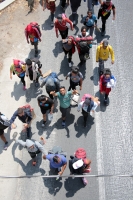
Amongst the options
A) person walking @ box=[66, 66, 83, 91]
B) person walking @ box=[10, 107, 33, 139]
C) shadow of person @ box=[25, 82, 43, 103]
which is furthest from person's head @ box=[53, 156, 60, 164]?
shadow of person @ box=[25, 82, 43, 103]

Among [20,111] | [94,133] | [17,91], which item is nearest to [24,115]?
[20,111]

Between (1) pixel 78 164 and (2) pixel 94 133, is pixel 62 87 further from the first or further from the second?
(1) pixel 78 164

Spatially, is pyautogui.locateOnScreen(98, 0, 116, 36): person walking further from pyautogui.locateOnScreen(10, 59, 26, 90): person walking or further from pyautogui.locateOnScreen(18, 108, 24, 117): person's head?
pyautogui.locateOnScreen(18, 108, 24, 117): person's head

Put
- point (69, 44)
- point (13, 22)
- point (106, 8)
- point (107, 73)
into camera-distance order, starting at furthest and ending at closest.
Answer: point (13, 22) → point (106, 8) → point (69, 44) → point (107, 73)

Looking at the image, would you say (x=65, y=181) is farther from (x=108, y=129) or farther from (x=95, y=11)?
(x=95, y=11)

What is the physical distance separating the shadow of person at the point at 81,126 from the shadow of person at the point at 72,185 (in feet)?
4.70

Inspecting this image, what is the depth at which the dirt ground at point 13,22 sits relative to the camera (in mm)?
11375

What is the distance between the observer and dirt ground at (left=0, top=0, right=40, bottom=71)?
37.3 feet

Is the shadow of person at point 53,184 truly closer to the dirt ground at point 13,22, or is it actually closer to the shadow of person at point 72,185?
the shadow of person at point 72,185

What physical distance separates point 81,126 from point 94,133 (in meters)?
0.49

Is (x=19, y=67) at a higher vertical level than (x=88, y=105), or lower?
higher

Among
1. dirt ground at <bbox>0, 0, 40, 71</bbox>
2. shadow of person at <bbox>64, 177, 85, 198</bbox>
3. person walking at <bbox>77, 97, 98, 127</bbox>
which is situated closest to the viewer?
shadow of person at <bbox>64, 177, 85, 198</bbox>

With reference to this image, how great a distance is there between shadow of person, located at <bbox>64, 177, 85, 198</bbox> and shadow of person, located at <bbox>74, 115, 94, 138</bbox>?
143cm

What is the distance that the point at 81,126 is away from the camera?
9.38 m
